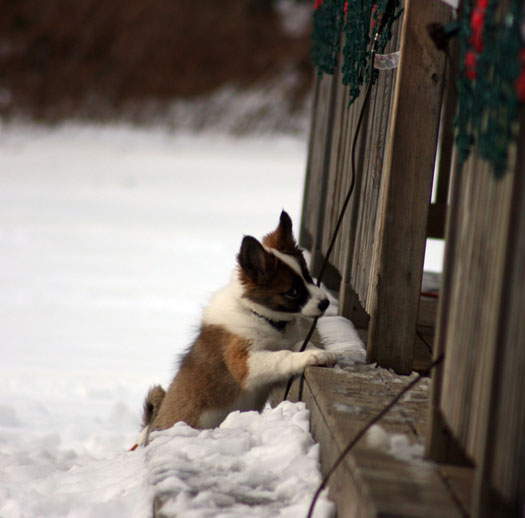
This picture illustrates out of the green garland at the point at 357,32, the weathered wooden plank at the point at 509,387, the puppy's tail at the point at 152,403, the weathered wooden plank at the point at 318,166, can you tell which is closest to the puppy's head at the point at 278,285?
the puppy's tail at the point at 152,403

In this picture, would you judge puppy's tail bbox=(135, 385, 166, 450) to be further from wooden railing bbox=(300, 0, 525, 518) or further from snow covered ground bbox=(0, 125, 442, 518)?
wooden railing bbox=(300, 0, 525, 518)

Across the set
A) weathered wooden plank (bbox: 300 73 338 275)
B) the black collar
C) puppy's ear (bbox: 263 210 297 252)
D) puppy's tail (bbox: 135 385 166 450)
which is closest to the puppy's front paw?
the black collar

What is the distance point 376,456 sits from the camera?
8.30 ft

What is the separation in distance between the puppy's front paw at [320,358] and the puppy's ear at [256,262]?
51 cm

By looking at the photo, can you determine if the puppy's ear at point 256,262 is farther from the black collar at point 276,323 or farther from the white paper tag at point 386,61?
the white paper tag at point 386,61

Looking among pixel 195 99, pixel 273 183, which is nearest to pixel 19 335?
pixel 273 183

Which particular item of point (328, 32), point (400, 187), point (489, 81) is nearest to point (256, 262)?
point (400, 187)

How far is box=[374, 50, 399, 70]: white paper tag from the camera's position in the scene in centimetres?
372

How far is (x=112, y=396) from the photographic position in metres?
5.58

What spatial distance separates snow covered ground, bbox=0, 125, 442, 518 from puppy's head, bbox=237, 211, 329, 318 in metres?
0.62

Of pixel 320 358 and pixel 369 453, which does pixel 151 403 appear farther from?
pixel 369 453

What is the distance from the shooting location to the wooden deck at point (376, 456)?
2.23 meters

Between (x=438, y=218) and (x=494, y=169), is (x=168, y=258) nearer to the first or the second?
(x=438, y=218)

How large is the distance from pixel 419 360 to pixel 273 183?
12467 millimetres
